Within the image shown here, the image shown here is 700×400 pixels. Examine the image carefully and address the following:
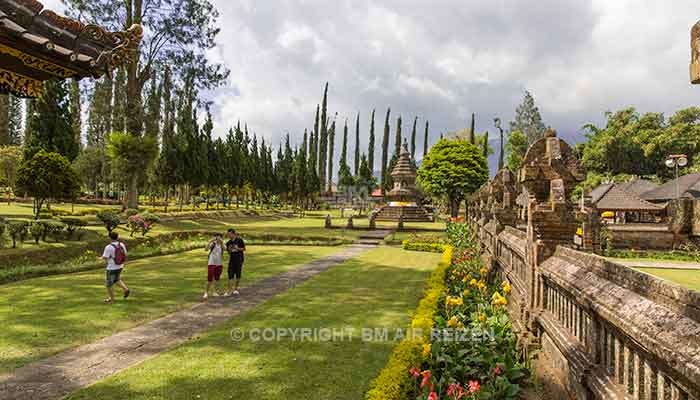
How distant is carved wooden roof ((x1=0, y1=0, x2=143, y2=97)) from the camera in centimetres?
511

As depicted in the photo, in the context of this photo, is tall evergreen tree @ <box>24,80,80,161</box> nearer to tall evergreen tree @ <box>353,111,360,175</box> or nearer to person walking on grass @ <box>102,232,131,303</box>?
person walking on grass @ <box>102,232,131,303</box>

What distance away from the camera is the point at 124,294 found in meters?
9.59

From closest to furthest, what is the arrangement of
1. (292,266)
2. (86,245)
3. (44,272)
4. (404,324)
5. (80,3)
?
(404,324) < (44,272) < (292,266) < (86,245) < (80,3)

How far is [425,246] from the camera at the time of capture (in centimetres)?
2061

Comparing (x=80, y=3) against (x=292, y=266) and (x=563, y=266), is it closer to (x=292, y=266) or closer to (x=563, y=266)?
(x=292, y=266)

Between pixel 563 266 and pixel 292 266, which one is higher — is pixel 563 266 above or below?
above

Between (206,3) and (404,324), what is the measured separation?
30.6m

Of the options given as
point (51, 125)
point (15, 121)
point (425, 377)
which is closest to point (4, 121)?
point (15, 121)

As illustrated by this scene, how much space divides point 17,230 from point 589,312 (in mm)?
18701

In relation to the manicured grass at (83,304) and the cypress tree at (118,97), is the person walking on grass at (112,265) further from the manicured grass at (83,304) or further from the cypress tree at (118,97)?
the cypress tree at (118,97)

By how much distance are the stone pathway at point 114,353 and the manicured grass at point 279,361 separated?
38 cm

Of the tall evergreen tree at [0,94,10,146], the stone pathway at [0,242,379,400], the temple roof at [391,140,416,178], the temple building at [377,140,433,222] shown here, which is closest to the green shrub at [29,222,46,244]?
the stone pathway at [0,242,379,400]

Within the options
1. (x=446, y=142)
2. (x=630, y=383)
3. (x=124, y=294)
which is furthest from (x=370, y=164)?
(x=630, y=383)

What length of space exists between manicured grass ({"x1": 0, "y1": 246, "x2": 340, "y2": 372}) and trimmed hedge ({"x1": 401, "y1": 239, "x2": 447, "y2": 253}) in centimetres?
776
